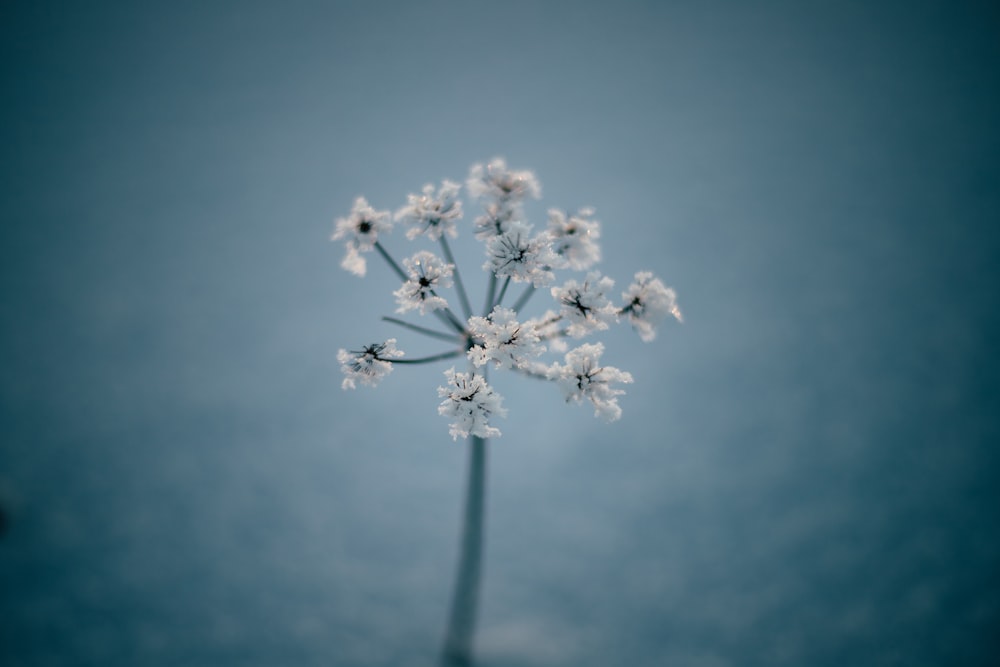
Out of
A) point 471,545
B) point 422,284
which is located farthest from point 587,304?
point 471,545

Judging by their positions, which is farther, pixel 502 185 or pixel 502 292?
pixel 502 185

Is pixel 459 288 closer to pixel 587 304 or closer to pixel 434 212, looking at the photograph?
pixel 434 212

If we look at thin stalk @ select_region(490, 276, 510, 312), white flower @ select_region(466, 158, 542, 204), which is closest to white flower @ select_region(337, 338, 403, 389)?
thin stalk @ select_region(490, 276, 510, 312)

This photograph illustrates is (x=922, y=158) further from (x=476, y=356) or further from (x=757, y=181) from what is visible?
(x=476, y=356)

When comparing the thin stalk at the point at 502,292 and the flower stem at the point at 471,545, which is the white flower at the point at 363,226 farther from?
the flower stem at the point at 471,545

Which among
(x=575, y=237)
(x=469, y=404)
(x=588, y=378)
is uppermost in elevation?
(x=575, y=237)

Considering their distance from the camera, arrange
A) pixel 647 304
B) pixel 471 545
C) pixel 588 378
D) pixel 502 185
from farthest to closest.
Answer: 1. pixel 471 545
2. pixel 502 185
3. pixel 647 304
4. pixel 588 378

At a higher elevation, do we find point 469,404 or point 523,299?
point 523,299
